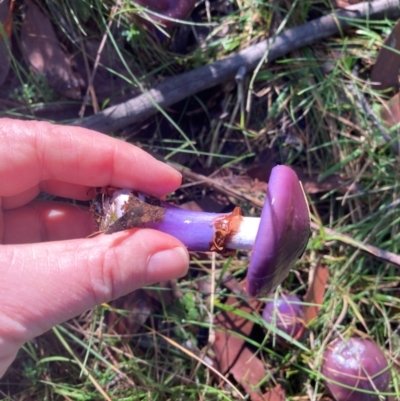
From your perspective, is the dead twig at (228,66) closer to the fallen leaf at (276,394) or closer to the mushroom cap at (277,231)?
the mushroom cap at (277,231)

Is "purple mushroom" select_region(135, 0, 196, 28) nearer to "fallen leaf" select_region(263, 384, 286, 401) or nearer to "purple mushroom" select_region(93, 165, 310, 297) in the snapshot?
"purple mushroom" select_region(93, 165, 310, 297)

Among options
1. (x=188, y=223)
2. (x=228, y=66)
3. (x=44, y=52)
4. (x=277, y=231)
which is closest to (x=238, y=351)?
(x=188, y=223)

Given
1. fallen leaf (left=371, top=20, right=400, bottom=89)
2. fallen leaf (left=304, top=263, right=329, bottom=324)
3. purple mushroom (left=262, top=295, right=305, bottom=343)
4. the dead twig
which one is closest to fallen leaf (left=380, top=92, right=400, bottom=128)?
fallen leaf (left=371, top=20, right=400, bottom=89)

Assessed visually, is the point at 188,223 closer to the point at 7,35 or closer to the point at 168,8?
the point at 168,8

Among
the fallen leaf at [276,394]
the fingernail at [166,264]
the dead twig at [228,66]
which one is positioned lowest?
the fallen leaf at [276,394]

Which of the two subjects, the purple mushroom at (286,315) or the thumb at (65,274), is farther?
the purple mushroom at (286,315)

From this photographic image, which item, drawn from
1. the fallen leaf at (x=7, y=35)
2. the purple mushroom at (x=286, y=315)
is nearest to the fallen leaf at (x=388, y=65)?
Answer: the purple mushroom at (x=286, y=315)
